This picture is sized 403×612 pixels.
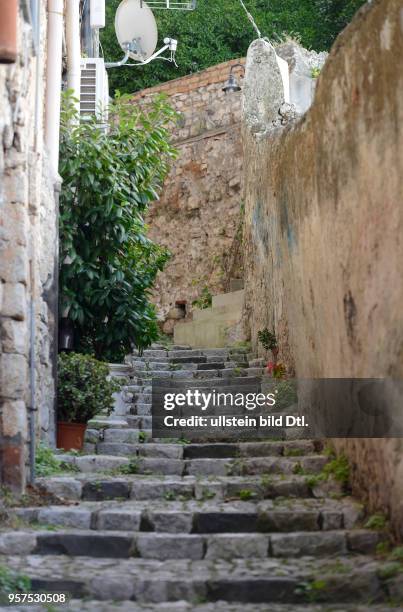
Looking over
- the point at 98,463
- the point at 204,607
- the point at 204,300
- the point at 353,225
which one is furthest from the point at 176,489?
the point at 204,300

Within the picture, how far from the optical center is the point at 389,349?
19.0 feet

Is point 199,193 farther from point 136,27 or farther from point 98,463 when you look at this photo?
point 98,463

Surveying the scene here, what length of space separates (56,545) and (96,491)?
0.98 m

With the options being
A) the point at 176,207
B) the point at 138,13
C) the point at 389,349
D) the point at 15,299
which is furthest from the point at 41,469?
the point at 176,207

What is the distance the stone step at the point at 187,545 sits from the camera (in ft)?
19.4

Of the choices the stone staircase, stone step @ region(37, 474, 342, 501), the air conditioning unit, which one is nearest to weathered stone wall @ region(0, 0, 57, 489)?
stone step @ region(37, 474, 342, 501)

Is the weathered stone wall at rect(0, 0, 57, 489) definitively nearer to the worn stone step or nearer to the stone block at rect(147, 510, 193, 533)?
the stone block at rect(147, 510, 193, 533)

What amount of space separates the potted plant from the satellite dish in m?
7.99

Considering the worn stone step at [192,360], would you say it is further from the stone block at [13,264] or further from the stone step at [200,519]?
the stone step at [200,519]

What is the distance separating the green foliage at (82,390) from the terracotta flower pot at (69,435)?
0.05 meters

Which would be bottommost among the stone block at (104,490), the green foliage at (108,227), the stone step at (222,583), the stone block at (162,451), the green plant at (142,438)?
the stone step at (222,583)

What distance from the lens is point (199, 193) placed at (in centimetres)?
1691

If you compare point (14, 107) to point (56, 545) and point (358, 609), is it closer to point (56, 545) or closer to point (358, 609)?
point (56, 545)

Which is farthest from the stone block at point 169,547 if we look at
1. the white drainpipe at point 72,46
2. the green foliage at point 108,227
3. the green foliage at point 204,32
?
the green foliage at point 204,32
